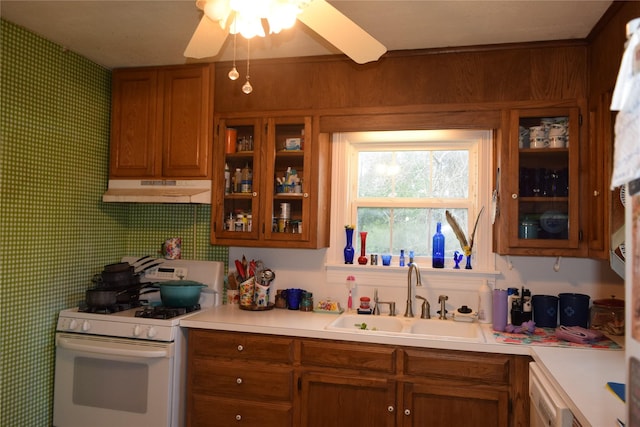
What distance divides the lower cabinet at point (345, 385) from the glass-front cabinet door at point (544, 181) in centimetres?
66

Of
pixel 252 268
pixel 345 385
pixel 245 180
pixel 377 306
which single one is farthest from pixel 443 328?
pixel 245 180

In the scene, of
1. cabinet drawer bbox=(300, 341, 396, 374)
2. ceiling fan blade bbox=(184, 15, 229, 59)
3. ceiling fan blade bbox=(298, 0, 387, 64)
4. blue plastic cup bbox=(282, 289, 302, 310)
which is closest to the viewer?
ceiling fan blade bbox=(298, 0, 387, 64)

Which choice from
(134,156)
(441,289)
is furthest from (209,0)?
(441,289)

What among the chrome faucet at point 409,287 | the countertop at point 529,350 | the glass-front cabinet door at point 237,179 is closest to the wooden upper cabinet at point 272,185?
the glass-front cabinet door at point 237,179

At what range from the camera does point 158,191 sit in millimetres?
2902

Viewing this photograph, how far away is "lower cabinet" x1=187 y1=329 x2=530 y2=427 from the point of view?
216cm

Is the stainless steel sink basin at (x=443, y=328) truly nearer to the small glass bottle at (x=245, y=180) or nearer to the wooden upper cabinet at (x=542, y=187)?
the wooden upper cabinet at (x=542, y=187)

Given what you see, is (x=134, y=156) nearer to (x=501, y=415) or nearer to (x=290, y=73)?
(x=290, y=73)

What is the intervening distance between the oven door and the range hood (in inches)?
33.3

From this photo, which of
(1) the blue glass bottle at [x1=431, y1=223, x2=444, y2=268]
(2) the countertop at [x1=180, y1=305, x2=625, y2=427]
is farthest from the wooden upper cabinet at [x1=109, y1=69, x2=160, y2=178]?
(1) the blue glass bottle at [x1=431, y1=223, x2=444, y2=268]

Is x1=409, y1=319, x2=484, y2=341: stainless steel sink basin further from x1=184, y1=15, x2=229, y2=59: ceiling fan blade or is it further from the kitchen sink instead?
x1=184, y1=15, x2=229, y2=59: ceiling fan blade

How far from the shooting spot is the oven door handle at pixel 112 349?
96.2 inches

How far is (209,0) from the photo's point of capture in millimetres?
1403

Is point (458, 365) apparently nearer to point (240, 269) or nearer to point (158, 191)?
point (240, 269)
